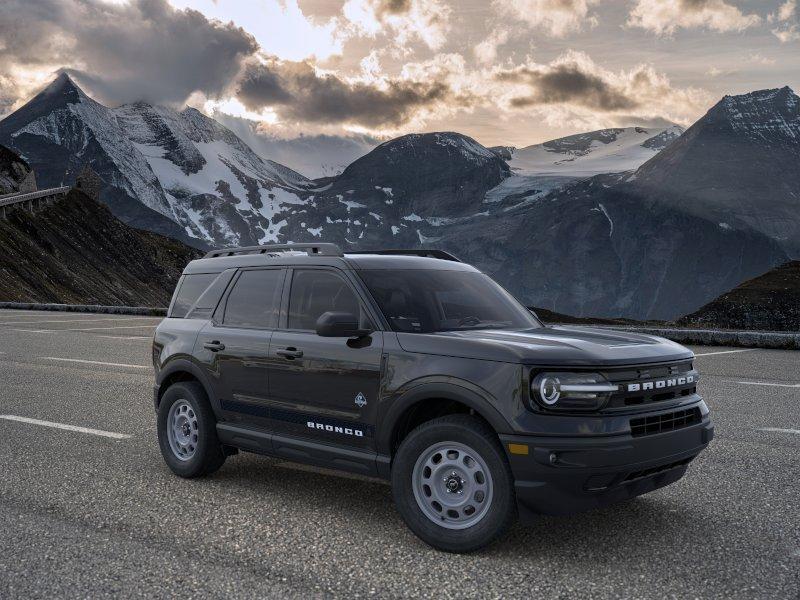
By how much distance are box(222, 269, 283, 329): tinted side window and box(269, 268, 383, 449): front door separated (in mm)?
155

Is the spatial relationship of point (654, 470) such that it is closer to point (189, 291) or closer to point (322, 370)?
point (322, 370)

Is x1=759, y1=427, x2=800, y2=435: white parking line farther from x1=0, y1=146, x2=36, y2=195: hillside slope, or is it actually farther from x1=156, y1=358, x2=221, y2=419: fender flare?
x1=0, y1=146, x2=36, y2=195: hillside slope

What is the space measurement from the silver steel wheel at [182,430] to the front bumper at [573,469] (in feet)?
9.26

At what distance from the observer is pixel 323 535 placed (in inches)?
181

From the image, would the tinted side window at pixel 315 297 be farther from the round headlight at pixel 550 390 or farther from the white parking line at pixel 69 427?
the white parking line at pixel 69 427

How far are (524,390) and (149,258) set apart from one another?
333 ft

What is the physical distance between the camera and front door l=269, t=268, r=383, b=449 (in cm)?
473

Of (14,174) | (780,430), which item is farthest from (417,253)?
(14,174)

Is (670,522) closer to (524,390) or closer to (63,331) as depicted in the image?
(524,390)

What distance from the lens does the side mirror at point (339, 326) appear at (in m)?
4.64

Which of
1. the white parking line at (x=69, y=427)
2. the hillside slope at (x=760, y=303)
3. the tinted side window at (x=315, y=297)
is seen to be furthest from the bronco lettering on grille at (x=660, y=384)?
the hillside slope at (x=760, y=303)

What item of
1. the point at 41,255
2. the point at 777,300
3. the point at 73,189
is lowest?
the point at 777,300

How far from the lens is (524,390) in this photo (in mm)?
4082

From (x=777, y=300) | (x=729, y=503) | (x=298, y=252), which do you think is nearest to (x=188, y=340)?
(x=298, y=252)
